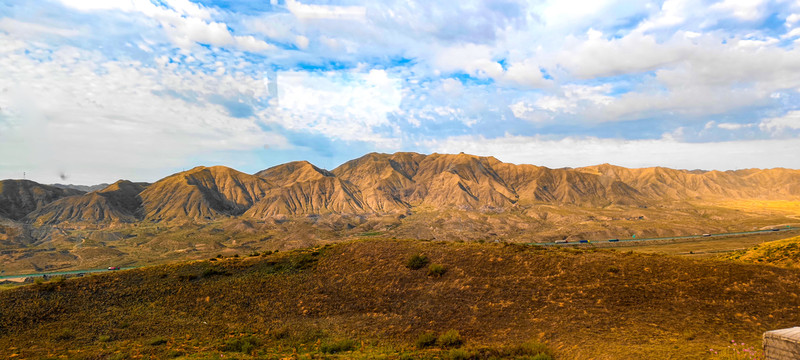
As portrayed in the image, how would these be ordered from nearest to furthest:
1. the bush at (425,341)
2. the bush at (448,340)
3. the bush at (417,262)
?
the bush at (448,340)
the bush at (425,341)
the bush at (417,262)

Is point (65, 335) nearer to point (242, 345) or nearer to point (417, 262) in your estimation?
point (242, 345)

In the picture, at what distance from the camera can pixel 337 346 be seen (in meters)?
20.1

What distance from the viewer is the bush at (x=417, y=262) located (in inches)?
1291

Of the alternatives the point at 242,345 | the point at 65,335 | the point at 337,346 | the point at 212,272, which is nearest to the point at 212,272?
the point at 212,272

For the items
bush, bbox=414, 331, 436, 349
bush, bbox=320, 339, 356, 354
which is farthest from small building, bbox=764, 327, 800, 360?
bush, bbox=320, 339, 356, 354

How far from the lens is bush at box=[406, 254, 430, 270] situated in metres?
32.8

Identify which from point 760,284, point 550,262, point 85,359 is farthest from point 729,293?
point 85,359

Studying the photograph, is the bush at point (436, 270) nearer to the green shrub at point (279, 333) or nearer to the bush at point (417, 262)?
the bush at point (417, 262)

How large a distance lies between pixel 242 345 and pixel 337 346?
530 cm

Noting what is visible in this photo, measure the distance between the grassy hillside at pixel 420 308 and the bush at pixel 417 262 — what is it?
221 mm

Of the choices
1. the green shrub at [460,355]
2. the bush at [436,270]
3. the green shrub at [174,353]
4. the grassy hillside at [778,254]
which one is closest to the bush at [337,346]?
the green shrub at [460,355]

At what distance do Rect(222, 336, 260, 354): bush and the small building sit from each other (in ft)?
70.1

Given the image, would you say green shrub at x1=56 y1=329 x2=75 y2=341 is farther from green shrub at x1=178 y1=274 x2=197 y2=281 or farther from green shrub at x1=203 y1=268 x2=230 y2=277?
green shrub at x1=203 y1=268 x2=230 y2=277

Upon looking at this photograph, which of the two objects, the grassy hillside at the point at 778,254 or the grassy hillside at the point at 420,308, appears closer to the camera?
the grassy hillside at the point at 420,308
